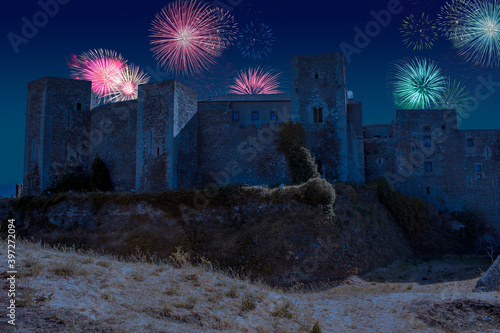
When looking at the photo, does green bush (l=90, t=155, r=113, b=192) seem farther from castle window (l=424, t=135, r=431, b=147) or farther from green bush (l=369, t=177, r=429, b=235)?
castle window (l=424, t=135, r=431, b=147)

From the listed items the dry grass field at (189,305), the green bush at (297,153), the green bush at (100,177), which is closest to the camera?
the dry grass field at (189,305)

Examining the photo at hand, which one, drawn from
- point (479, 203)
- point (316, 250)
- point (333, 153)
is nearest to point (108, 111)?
point (333, 153)

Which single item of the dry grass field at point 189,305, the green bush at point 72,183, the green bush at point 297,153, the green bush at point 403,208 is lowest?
the dry grass field at point 189,305

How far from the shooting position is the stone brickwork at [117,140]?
98.2 feet

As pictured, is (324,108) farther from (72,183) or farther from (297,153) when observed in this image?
(72,183)

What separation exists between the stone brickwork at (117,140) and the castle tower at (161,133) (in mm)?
2101

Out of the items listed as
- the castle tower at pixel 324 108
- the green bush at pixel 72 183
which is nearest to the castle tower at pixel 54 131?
the green bush at pixel 72 183

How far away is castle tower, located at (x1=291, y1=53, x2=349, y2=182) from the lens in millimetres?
28672

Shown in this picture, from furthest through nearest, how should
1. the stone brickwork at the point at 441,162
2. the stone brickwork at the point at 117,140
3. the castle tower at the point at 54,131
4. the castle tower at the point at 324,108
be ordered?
the stone brickwork at the point at 441,162 → the castle tower at the point at 54,131 → the stone brickwork at the point at 117,140 → the castle tower at the point at 324,108

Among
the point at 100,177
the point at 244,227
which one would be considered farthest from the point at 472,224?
the point at 100,177

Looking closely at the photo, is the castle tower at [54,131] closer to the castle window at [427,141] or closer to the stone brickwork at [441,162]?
the stone brickwork at [441,162]

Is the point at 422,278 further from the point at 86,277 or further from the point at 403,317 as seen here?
the point at 86,277

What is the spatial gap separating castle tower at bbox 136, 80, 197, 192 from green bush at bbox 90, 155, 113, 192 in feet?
12.5

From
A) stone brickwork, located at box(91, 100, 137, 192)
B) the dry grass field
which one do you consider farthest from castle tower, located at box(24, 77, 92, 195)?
the dry grass field
